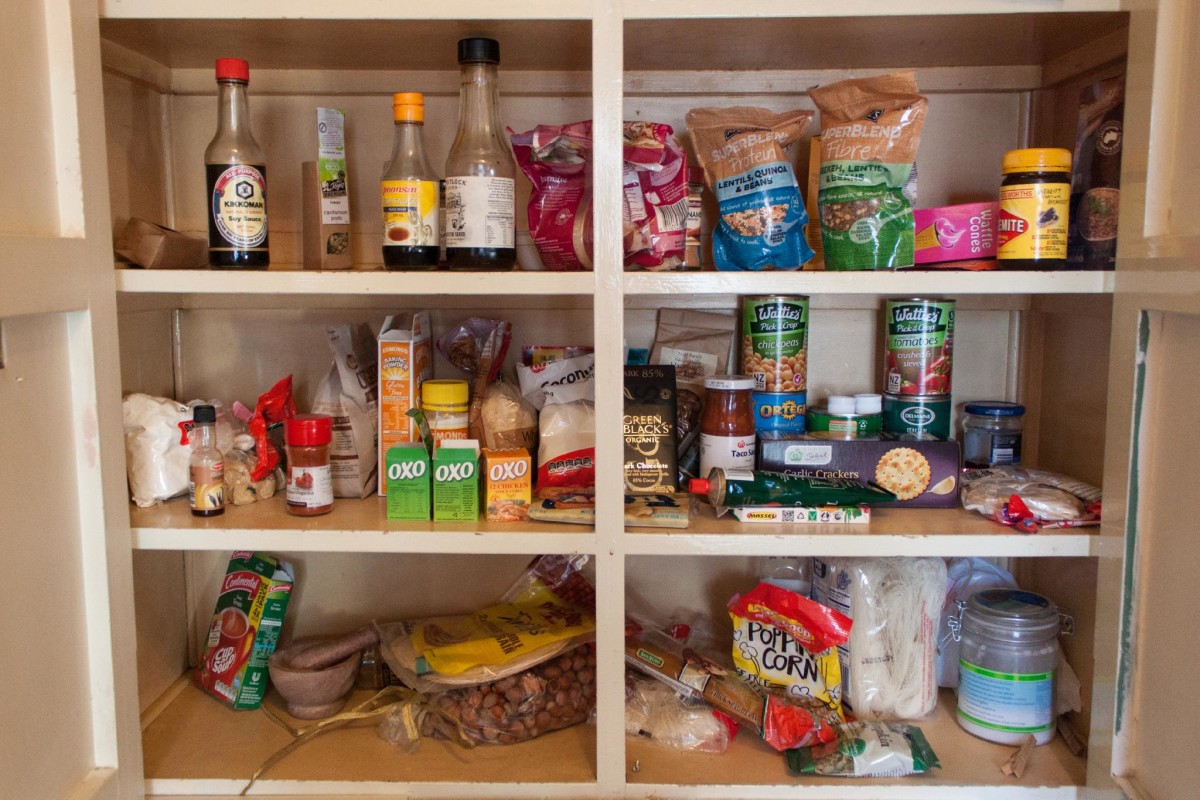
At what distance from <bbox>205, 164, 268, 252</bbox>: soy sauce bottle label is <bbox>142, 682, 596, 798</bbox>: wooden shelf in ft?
2.24

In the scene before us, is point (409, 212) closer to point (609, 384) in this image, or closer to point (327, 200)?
point (327, 200)

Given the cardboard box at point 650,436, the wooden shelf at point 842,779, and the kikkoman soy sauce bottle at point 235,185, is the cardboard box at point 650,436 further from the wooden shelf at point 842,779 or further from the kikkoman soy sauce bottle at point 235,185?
the kikkoman soy sauce bottle at point 235,185

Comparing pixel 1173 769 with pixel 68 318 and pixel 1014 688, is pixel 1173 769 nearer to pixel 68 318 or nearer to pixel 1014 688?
pixel 1014 688

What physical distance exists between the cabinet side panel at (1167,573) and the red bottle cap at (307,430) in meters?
0.98

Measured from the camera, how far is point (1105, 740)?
1.13m

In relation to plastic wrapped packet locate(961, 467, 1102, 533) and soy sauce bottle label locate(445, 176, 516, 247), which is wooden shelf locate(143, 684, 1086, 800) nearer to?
plastic wrapped packet locate(961, 467, 1102, 533)

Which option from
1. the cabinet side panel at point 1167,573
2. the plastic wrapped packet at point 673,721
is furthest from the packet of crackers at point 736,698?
the cabinet side panel at point 1167,573

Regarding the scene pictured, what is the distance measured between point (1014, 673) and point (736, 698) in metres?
0.38

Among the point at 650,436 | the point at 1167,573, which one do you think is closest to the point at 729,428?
the point at 650,436

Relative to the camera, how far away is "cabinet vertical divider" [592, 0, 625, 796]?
3.54 ft

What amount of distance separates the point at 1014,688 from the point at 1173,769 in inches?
11.1

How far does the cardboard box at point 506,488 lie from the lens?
4.00ft

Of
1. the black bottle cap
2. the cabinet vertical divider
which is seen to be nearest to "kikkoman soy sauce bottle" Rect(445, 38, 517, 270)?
the black bottle cap

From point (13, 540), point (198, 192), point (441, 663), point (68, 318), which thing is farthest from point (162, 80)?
point (441, 663)
